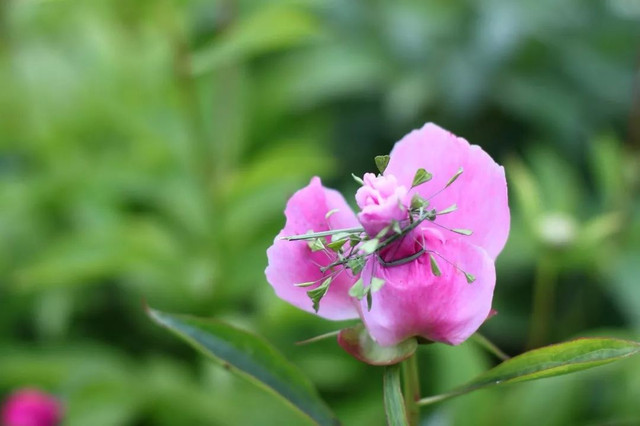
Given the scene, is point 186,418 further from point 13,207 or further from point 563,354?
point 563,354

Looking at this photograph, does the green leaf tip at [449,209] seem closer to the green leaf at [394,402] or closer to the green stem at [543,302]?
the green leaf at [394,402]

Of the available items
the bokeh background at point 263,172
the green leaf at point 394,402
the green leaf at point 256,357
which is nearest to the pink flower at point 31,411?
the bokeh background at point 263,172

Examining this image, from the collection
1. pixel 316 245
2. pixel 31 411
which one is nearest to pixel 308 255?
pixel 316 245

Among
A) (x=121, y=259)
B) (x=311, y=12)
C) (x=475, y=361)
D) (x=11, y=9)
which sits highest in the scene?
(x=11, y=9)

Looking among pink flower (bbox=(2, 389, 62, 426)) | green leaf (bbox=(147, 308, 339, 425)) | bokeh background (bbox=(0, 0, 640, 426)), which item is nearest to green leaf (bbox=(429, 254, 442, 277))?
green leaf (bbox=(147, 308, 339, 425))

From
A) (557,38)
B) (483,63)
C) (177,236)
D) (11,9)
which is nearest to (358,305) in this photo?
(177,236)

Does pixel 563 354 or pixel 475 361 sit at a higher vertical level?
pixel 475 361

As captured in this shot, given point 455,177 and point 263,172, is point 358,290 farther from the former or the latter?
point 263,172
